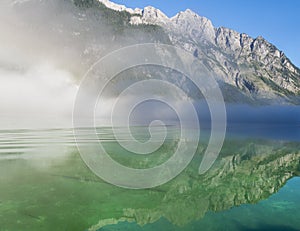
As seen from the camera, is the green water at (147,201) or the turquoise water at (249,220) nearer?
the turquoise water at (249,220)

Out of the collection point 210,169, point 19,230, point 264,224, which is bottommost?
point 264,224

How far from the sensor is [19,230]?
691 inches

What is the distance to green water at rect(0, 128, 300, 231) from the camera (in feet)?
65.0

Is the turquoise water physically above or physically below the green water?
below

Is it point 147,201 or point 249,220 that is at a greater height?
point 147,201

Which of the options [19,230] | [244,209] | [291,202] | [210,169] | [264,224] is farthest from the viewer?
[210,169]

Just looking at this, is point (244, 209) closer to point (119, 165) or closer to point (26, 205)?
point (26, 205)

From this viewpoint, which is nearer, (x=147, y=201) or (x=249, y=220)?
(x=249, y=220)

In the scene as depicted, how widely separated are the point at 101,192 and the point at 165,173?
39.9 ft

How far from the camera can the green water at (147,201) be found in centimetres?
1980

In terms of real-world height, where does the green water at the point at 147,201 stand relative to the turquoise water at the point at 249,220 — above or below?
above

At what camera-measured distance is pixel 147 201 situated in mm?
25016

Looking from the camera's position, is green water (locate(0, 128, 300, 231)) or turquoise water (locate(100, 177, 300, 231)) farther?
green water (locate(0, 128, 300, 231))

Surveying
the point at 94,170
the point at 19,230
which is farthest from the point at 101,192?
the point at 94,170
